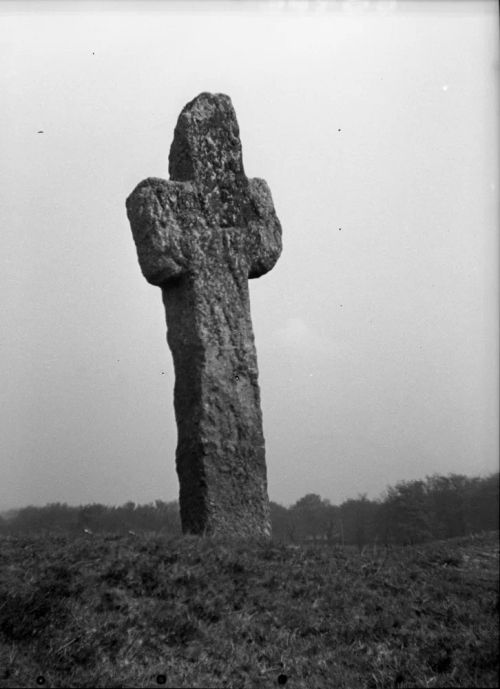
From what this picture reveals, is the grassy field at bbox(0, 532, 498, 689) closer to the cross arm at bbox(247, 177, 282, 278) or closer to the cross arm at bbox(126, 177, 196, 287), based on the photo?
the cross arm at bbox(126, 177, 196, 287)

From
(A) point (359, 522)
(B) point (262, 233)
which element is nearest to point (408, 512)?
(A) point (359, 522)

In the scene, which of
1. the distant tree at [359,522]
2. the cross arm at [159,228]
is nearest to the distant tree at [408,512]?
the distant tree at [359,522]

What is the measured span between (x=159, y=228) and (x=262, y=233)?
1577 millimetres

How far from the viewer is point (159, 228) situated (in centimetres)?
969

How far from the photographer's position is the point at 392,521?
1037 cm

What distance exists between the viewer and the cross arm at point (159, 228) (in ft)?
31.6

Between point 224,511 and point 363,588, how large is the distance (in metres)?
2.29

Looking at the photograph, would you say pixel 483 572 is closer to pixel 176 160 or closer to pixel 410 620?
pixel 410 620

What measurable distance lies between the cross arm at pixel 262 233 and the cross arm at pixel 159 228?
1.03 m

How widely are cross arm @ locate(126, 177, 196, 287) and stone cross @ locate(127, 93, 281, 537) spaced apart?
0.01 metres

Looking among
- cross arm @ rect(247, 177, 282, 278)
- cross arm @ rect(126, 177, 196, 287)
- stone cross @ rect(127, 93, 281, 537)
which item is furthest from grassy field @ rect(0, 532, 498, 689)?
cross arm @ rect(247, 177, 282, 278)

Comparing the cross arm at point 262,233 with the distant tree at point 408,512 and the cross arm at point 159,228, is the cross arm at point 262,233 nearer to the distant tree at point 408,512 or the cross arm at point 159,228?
the cross arm at point 159,228

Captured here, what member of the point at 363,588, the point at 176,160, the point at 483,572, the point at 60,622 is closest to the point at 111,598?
the point at 60,622

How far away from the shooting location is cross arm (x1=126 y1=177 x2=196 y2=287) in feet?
31.6
